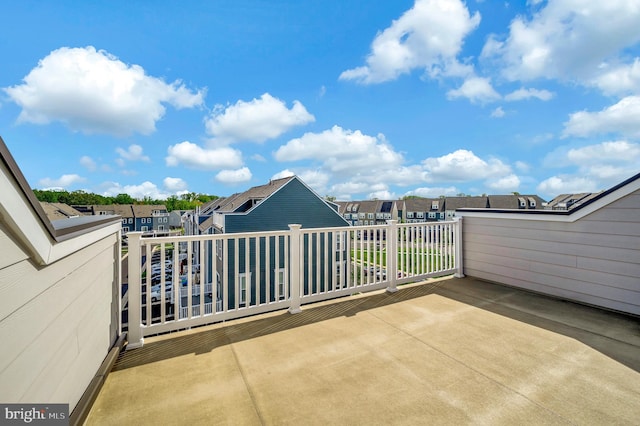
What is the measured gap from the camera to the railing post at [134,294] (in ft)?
7.62

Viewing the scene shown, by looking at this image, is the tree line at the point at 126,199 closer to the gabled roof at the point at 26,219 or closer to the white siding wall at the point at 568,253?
the gabled roof at the point at 26,219

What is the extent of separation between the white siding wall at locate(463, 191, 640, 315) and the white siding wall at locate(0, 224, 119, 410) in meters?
4.87

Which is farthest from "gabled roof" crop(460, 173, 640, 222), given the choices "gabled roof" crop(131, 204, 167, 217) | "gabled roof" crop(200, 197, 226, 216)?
"gabled roof" crop(131, 204, 167, 217)

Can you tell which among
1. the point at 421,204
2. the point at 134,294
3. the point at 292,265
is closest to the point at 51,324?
the point at 134,294

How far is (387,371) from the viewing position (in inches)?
75.9

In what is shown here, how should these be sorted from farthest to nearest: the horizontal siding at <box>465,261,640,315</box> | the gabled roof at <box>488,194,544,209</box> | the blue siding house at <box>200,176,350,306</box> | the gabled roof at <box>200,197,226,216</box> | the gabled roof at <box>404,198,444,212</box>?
1. the gabled roof at <box>404,198,444,212</box>
2. the gabled roof at <box>488,194,544,209</box>
3. the gabled roof at <box>200,197,226,216</box>
4. the blue siding house at <box>200,176,350,306</box>
5. the horizontal siding at <box>465,261,640,315</box>

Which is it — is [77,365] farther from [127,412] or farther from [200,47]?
[200,47]

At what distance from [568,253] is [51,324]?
16.3 ft

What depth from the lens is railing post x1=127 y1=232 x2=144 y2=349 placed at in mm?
2322

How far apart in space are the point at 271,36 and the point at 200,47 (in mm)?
2042

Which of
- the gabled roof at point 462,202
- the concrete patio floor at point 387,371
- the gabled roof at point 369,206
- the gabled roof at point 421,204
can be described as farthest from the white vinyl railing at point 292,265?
the gabled roof at point 369,206

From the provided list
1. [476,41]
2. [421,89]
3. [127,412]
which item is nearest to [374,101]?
[421,89]

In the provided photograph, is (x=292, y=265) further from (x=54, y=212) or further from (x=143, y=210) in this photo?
(x=143, y=210)

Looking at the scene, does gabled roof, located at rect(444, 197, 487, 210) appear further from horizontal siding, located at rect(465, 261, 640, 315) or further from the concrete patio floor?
the concrete patio floor
